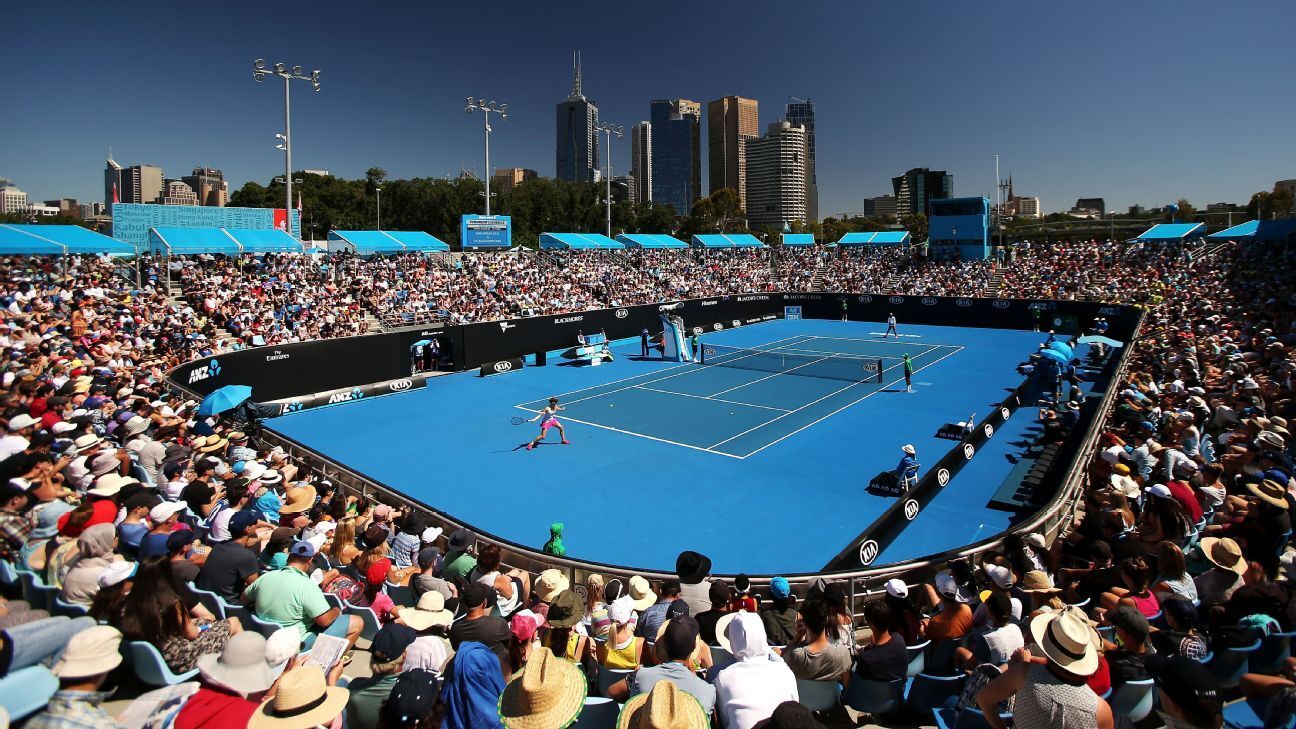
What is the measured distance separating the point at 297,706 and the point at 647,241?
61.3 meters

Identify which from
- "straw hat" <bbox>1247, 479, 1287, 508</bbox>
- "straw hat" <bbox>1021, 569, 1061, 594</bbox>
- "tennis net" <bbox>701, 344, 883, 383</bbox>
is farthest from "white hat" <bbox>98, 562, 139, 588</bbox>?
"tennis net" <bbox>701, 344, 883, 383</bbox>

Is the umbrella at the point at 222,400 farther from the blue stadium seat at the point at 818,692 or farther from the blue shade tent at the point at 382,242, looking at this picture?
the blue shade tent at the point at 382,242

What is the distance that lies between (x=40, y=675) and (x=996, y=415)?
2232cm

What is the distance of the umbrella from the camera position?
18391 millimetres

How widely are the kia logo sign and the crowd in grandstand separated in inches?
102

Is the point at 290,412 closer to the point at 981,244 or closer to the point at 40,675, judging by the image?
the point at 40,675

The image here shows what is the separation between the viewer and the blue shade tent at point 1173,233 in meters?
51.4

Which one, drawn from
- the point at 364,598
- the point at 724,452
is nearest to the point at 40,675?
the point at 364,598

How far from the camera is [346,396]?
28.2 metres

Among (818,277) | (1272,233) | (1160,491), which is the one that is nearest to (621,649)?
(1160,491)

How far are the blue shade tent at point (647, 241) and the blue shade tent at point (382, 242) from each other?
20.6m

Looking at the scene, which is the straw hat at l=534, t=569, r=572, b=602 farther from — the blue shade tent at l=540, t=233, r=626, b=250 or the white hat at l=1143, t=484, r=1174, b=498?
the blue shade tent at l=540, t=233, r=626, b=250

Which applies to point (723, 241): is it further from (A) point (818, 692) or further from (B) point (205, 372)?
(A) point (818, 692)

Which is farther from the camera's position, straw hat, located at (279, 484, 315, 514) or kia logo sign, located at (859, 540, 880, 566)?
kia logo sign, located at (859, 540, 880, 566)
